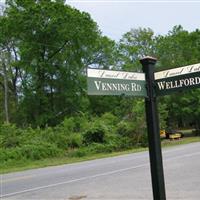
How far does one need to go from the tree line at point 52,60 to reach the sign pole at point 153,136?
36.8m

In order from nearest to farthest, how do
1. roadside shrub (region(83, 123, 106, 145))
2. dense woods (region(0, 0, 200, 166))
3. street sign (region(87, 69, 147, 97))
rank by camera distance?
street sign (region(87, 69, 147, 97)), roadside shrub (region(83, 123, 106, 145)), dense woods (region(0, 0, 200, 166))

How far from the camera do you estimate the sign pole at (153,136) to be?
427 cm

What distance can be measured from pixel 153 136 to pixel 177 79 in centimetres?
60

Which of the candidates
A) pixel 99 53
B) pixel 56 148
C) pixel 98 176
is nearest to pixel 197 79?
pixel 98 176

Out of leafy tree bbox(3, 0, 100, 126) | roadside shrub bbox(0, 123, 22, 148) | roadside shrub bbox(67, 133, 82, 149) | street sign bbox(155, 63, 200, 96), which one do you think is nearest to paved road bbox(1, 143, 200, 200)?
street sign bbox(155, 63, 200, 96)

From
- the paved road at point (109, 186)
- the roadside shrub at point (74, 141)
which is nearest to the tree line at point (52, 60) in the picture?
the roadside shrub at point (74, 141)

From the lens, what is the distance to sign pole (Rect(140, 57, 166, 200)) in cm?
427

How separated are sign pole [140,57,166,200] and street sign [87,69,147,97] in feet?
0.23

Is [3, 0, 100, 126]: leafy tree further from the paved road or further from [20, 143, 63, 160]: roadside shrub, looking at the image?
the paved road

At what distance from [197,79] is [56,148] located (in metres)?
26.3

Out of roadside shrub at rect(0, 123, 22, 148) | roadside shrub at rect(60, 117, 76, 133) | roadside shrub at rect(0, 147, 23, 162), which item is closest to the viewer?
roadside shrub at rect(0, 147, 23, 162)

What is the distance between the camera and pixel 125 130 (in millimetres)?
36531

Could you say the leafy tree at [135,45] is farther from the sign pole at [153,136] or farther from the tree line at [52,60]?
the sign pole at [153,136]

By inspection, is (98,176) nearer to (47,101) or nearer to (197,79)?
(197,79)
